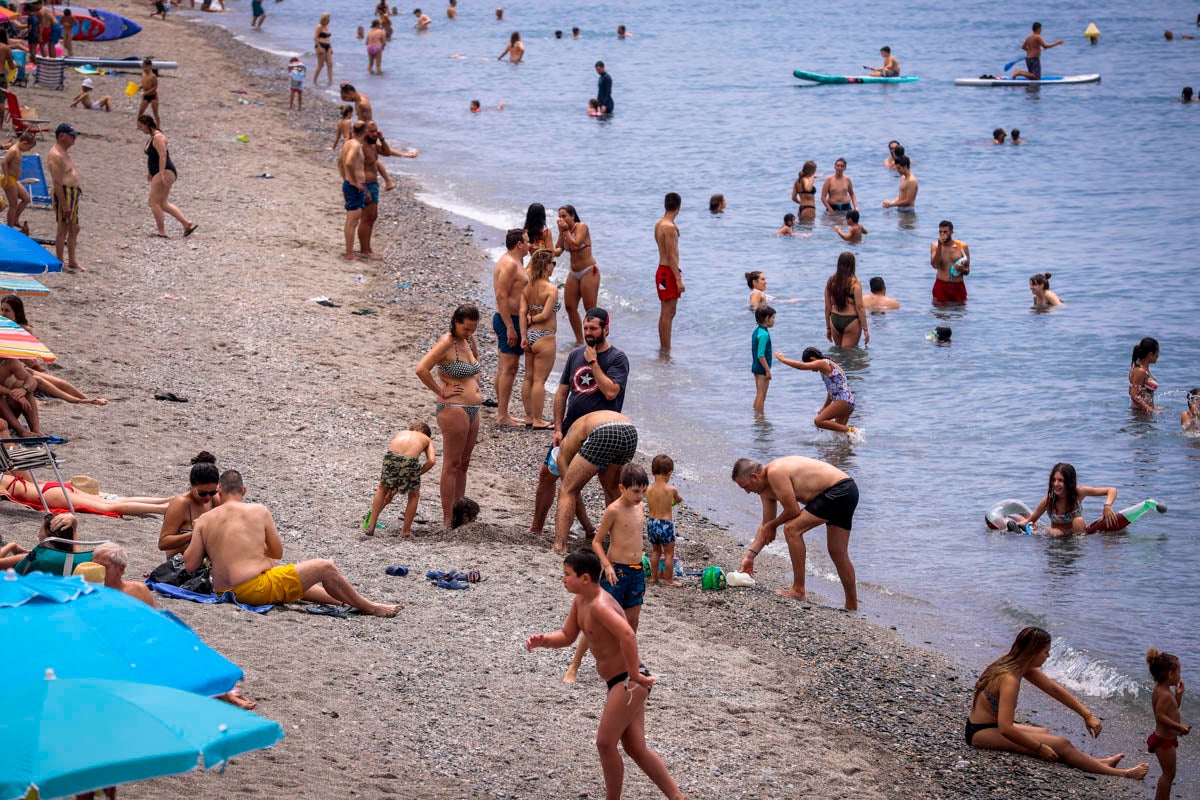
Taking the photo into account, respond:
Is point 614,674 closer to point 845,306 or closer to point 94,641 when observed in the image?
point 94,641

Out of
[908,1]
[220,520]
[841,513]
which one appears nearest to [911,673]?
[841,513]

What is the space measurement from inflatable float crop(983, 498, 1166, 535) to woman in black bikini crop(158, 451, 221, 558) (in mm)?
6556

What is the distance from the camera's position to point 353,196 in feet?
53.4

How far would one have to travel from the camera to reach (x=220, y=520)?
723 centimetres

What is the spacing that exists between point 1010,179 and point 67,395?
22.1 meters

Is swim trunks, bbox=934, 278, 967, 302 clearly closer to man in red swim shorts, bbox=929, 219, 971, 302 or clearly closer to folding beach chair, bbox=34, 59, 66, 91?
man in red swim shorts, bbox=929, 219, 971, 302

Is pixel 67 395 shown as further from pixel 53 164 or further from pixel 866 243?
pixel 866 243

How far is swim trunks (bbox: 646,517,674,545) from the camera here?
8477 millimetres

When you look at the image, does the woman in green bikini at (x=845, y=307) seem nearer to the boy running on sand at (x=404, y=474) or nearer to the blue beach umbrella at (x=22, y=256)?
the boy running on sand at (x=404, y=474)

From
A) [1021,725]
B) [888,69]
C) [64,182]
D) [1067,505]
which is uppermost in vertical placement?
[888,69]

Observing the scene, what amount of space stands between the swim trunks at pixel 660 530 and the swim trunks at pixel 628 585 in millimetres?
1165

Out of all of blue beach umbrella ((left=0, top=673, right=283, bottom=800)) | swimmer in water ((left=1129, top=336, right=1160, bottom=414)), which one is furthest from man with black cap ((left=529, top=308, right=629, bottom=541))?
swimmer in water ((left=1129, top=336, right=1160, bottom=414))

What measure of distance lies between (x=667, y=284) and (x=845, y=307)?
2.14 m

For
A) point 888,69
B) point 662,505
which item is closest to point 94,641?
point 662,505
